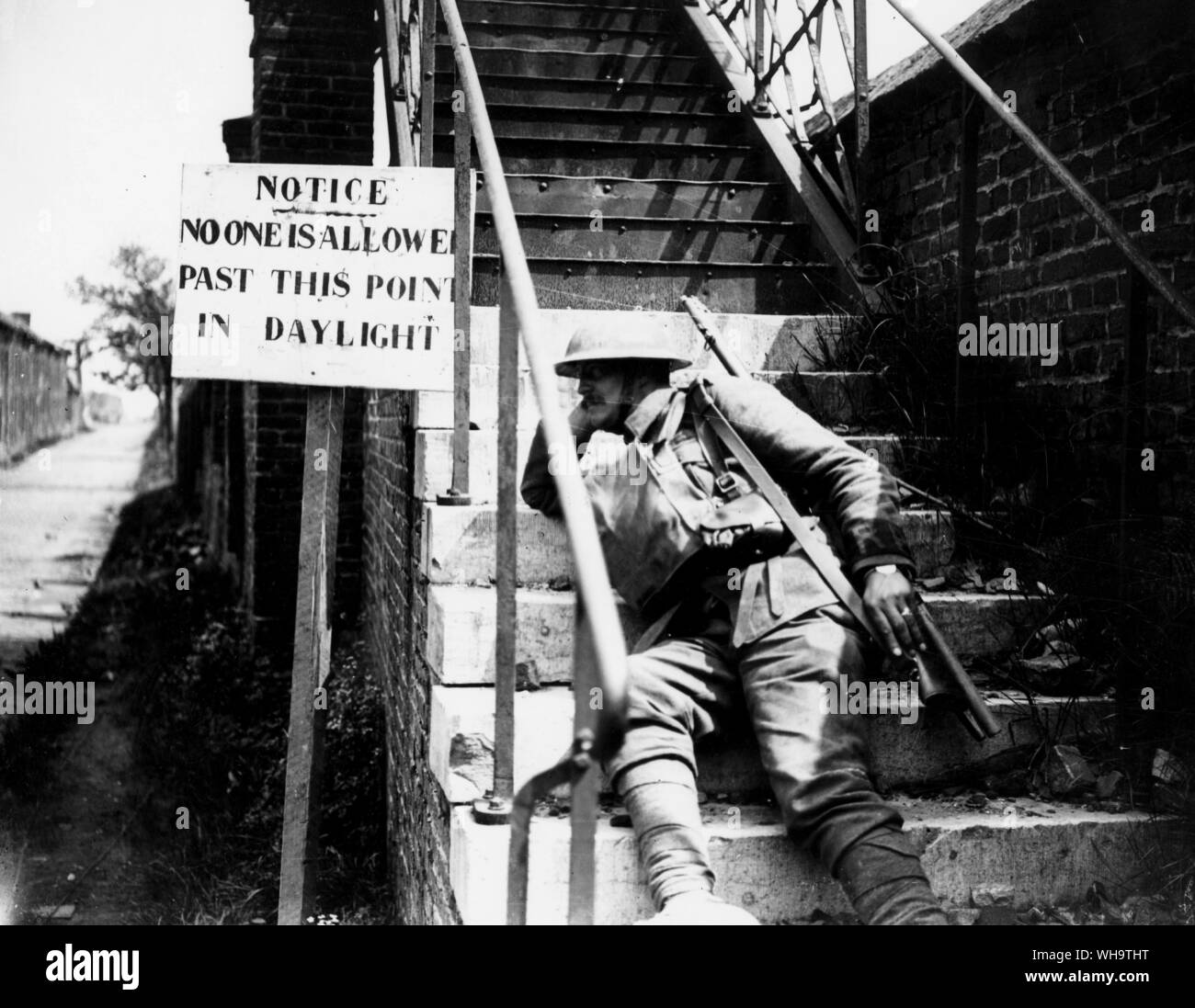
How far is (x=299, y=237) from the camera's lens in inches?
136

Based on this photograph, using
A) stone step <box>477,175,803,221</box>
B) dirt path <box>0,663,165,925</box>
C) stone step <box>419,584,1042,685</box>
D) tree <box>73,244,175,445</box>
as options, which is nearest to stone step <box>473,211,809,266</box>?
stone step <box>477,175,803,221</box>

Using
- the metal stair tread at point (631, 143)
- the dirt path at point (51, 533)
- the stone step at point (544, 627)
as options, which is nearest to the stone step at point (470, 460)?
the stone step at point (544, 627)

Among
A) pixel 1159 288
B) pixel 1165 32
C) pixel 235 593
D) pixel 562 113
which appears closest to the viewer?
pixel 1159 288

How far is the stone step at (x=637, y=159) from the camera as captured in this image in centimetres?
587

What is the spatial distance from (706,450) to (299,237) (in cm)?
130

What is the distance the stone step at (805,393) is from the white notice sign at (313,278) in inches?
30.4

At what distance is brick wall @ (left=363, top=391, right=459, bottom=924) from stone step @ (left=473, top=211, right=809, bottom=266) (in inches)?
40.2

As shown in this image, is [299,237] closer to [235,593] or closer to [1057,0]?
[1057,0]

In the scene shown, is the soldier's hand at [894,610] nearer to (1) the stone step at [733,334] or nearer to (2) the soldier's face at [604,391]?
(2) the soldier's face at [604,391]

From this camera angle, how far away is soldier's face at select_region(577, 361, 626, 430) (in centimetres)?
344

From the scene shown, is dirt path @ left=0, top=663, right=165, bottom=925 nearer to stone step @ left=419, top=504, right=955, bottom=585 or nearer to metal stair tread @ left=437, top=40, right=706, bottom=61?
stone step @ left=419, top=504, right=955, bottom=585

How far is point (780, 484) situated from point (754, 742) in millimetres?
707

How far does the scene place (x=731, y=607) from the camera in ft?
10.4
